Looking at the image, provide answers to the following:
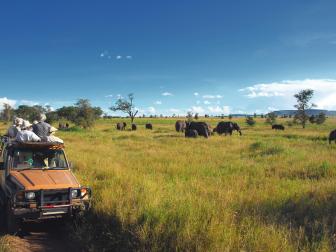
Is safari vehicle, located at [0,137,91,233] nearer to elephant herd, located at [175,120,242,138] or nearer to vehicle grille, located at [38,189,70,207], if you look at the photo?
vehicle grille, located at [38,189,70,207]

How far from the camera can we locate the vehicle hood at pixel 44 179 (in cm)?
704

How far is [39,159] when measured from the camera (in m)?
8.25

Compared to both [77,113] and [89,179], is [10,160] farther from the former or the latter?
[77,113]

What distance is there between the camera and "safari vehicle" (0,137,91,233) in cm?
688

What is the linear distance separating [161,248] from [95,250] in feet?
4.78

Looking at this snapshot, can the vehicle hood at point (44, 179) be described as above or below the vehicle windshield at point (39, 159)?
below

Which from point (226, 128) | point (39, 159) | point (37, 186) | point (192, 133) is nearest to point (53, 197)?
point (37, 186)

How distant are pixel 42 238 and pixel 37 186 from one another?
1.20 m

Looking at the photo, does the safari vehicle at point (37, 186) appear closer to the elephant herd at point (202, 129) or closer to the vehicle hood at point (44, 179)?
the vehicle hood at point (44, 179)

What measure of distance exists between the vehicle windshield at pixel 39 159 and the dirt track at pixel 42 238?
1362 mm

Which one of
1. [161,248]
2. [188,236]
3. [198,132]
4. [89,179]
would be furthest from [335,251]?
[198,132]

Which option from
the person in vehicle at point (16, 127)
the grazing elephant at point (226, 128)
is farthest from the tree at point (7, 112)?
the person in vehicle at point (16, 127)

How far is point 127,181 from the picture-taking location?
1029 centimetres

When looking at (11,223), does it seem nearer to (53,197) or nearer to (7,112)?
(53,197)
